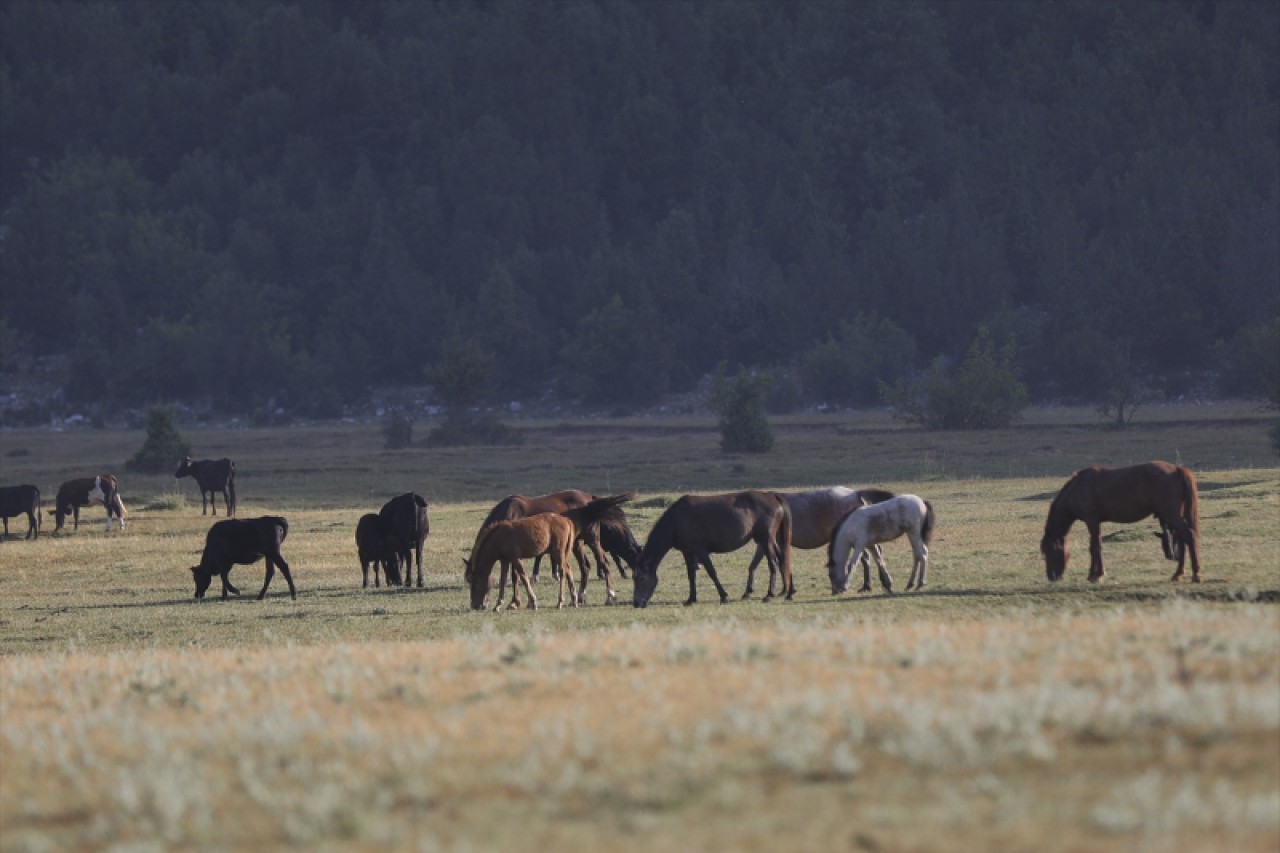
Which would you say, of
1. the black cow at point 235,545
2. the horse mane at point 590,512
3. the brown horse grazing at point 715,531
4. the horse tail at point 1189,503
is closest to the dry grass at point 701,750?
the horse tail at point 1189,503

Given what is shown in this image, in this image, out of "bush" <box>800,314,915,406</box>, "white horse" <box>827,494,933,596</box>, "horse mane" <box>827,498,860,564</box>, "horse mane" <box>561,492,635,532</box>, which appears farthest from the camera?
"bush" <box>800,314,915,406</box>

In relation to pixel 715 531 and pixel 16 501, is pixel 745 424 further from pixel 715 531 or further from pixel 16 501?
pixel 715 531

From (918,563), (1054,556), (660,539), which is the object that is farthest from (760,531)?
(1054,556)

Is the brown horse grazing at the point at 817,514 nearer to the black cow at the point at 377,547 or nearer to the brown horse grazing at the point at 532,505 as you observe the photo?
the brown horse grazing at the point at 532,505

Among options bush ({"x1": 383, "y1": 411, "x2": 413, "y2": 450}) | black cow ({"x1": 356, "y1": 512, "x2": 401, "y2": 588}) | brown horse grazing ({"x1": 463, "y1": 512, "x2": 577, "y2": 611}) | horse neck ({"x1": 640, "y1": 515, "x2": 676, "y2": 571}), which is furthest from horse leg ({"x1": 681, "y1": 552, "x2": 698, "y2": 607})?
bush ({"x1": 383, "y1": 411, "x2": 413, "y2": 450})

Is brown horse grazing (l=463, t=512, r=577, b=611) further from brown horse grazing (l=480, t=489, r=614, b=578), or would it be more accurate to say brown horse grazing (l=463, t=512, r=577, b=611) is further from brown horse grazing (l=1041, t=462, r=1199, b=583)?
brown horse grazing (l=1041, t=462, r=1199, b=583)

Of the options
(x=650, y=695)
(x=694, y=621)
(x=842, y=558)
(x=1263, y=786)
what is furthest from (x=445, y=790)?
(x=842, y=558)

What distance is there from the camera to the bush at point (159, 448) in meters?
59.8

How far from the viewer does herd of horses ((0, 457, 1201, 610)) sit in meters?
19.6

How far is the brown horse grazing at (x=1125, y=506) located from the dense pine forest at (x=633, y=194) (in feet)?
258

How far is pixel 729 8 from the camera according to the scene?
142m

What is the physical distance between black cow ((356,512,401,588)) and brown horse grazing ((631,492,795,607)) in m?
6.69

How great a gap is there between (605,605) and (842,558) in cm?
325

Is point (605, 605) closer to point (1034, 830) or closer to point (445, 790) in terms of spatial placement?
point (445, 790)
